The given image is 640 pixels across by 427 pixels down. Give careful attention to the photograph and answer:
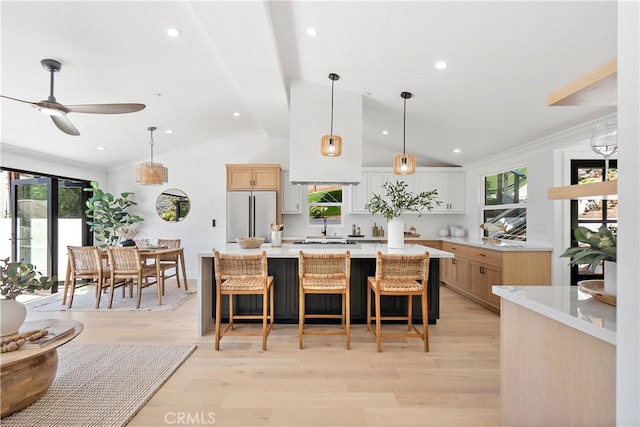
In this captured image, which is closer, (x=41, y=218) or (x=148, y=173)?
(x=148, y=173)

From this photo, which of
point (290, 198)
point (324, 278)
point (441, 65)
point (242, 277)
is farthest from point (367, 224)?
point (242, 277)

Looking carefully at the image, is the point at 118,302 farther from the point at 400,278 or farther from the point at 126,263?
the point at 400,278

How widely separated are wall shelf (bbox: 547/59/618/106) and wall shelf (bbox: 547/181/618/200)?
29 cm

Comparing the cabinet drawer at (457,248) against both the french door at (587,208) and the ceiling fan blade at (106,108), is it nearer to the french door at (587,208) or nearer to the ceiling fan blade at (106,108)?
the french door at (587,208)

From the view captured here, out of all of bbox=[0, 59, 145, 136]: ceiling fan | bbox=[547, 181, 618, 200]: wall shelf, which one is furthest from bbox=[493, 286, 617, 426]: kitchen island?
bbox=[0, 59, 145, 136]: ceiling fan

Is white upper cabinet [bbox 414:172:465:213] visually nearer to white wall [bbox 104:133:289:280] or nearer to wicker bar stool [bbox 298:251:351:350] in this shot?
white wall [bbox 104:133:289:280]

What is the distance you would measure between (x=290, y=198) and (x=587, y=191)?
521cm

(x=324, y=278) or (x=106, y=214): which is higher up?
(x=106, y=214)

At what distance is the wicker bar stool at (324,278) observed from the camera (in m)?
2.85

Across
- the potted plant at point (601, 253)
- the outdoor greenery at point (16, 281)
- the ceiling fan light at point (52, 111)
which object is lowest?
the outdoor greenery at point (16, 281)

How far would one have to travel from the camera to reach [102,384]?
7.29 feet

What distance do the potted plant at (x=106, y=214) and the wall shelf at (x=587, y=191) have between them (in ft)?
20.8

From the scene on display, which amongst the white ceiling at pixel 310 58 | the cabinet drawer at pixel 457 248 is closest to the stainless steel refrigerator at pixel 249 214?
the white ceiling at pixel 310 58

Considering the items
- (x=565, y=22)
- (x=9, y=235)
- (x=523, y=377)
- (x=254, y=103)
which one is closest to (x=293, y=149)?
(x=254, y=103)
